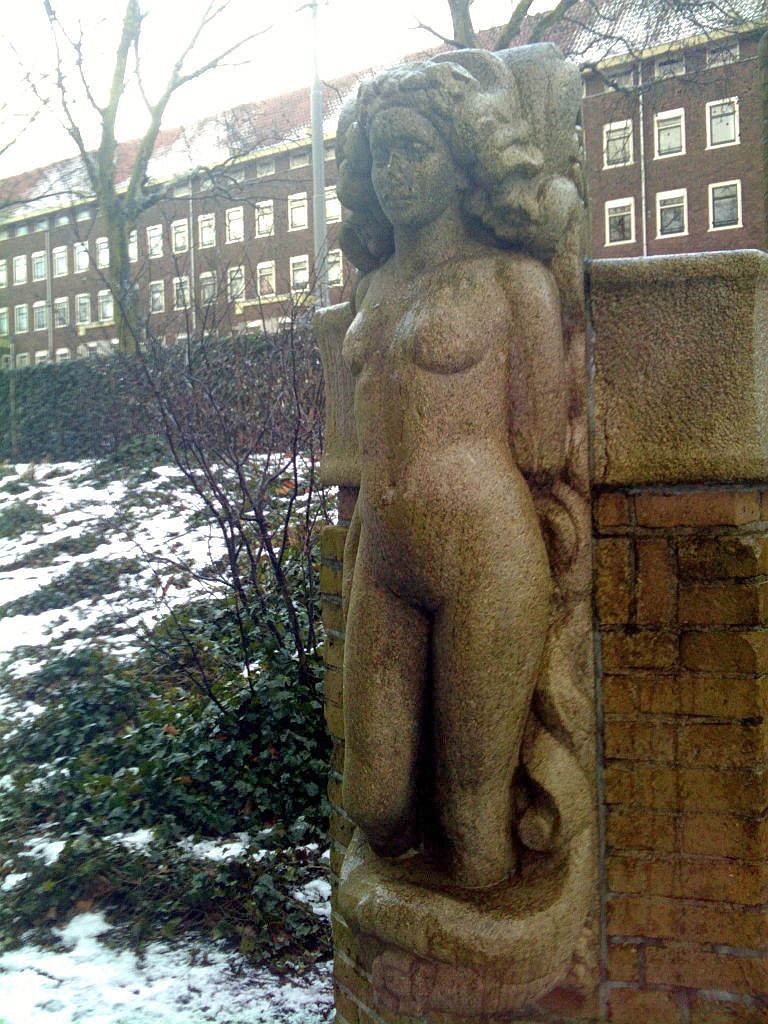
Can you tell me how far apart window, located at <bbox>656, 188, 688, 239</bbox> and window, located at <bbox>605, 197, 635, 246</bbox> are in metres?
0.62

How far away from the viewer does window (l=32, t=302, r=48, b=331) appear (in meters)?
29.6

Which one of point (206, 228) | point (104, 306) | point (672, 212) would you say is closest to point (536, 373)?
point (672, 212)

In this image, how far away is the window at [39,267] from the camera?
25.8 meters

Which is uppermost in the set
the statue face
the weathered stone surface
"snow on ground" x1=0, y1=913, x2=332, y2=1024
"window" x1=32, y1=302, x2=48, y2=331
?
"window" x1=32, y1=302, x2=48, y2=331

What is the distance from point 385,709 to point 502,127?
1.36 meters

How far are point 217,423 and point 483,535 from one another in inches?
167

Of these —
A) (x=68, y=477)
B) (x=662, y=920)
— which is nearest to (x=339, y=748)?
(x=662, y=920)

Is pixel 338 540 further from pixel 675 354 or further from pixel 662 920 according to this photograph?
pixel 662 920

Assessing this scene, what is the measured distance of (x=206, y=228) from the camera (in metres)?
22.2

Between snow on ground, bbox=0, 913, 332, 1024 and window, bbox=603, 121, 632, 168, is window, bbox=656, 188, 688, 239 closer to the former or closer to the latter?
window, bbox=603, 121, 632, 168

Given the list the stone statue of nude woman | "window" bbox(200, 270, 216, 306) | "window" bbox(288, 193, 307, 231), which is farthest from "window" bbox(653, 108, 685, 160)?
the stone statue of nude woman

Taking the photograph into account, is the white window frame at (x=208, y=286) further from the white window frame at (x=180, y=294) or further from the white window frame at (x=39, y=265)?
the white window frame at (x=39, y=265)

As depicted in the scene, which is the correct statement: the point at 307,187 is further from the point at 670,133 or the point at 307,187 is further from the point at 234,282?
the point at 670,133

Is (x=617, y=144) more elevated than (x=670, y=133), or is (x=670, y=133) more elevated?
(x=670, y=133)
